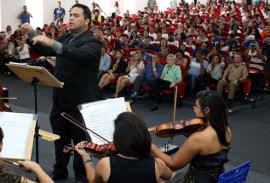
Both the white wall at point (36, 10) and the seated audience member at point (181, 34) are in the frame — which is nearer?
the seated audience member at point (181, 34)

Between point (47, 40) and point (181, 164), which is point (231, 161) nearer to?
point (181, 164)

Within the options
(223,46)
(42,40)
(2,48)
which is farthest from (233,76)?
(2,48)

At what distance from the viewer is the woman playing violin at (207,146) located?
2699 mm

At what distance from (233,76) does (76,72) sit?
4450 mm

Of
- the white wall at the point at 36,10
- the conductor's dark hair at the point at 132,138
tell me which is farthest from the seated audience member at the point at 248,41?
the white wall at the point at 36,10

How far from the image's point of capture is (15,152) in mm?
2748

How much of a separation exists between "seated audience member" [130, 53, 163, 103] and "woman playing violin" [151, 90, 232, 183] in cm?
483

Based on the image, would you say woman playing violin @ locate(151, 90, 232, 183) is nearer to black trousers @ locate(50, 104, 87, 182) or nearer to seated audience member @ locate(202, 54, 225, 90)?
black trousers @ locate(50, 104, 87, 182)

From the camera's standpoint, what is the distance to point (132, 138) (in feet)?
7.10

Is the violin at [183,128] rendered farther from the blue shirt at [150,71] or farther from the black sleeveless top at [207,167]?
the blue shirt at [150,71]

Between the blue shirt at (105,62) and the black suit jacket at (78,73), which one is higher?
the black suit jacket at (78,73)

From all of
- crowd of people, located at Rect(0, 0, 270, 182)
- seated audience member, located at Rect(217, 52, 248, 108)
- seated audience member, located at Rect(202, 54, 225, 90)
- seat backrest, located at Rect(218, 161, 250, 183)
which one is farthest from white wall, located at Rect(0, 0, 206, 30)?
seat backrest, located at Rect(218, 161, 250, 183)

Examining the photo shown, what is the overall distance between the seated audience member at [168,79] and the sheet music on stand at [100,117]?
4325mm

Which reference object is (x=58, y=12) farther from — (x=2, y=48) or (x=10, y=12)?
(x=2, y=48)
